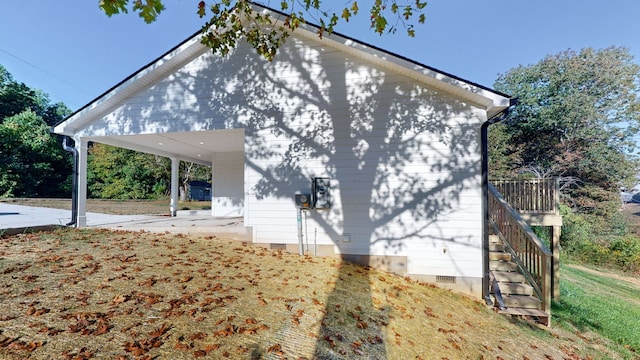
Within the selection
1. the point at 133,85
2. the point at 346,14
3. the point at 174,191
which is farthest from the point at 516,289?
the point at 174,191

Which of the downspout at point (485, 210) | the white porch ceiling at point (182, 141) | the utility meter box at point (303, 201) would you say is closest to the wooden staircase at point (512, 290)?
the downspout at point (485, 210)

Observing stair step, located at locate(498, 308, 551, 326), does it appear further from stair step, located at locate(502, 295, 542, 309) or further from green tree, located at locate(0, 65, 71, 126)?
green tree, located at locate(0, 65, 71, 126)

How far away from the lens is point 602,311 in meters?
7.11

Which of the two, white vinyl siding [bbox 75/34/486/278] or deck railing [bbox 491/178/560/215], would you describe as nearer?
white vinyl siding [bbox 75/34/486/278]

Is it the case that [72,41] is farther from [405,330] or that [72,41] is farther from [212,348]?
[405,330]

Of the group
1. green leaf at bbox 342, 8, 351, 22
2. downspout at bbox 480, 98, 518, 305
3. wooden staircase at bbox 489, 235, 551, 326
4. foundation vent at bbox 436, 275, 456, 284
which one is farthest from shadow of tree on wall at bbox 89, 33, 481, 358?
green leaf at bbox 342, 8, 351, 22

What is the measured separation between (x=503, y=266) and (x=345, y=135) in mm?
4773

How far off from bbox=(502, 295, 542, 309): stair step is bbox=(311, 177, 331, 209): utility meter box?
4151mm

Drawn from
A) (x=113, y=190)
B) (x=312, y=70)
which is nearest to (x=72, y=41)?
(x=113, y=190)

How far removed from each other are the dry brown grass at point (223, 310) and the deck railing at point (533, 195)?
341 cm

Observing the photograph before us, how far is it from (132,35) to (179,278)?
53.3 feet

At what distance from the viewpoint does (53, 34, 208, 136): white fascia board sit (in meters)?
6.50

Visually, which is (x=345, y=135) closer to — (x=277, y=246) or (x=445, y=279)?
(x=277, y=246)

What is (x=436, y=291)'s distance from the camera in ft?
18.3
